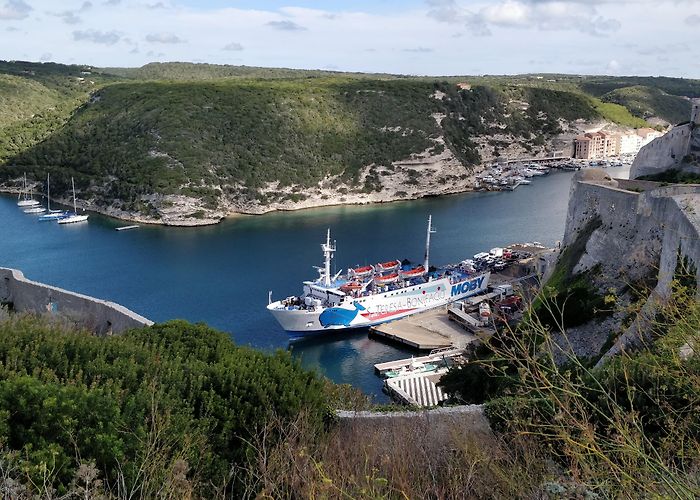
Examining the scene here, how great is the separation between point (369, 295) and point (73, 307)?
610 inches

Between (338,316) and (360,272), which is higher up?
(360,272)

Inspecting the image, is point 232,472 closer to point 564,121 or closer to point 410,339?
point 410,339

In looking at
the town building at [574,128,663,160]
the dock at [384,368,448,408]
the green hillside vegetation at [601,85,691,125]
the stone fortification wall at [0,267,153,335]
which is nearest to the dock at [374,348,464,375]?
the dock at [384,368,448,408]

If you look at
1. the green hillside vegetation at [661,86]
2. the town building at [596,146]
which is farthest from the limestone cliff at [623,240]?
the green hillside vegetation at [661,86]

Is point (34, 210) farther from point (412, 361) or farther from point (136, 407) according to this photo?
point (136, 407)

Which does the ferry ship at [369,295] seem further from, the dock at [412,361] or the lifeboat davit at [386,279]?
the dock at [412,361]

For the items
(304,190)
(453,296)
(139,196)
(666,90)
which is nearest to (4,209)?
(139,196)

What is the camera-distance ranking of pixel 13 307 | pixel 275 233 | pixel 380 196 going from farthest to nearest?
pixel 380 196 < pixel 275 233 < pixel 13 307

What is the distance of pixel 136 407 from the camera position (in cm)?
646

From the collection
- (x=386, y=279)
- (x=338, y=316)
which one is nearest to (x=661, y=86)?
(x=386, y=279)

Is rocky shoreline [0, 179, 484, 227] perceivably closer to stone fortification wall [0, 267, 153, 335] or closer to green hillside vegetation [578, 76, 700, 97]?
stone fortification wall [0, 267, 153, 335]

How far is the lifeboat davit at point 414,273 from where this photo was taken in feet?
98.7

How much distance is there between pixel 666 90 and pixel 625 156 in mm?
49273

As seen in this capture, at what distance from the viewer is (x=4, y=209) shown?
50.1 metres
